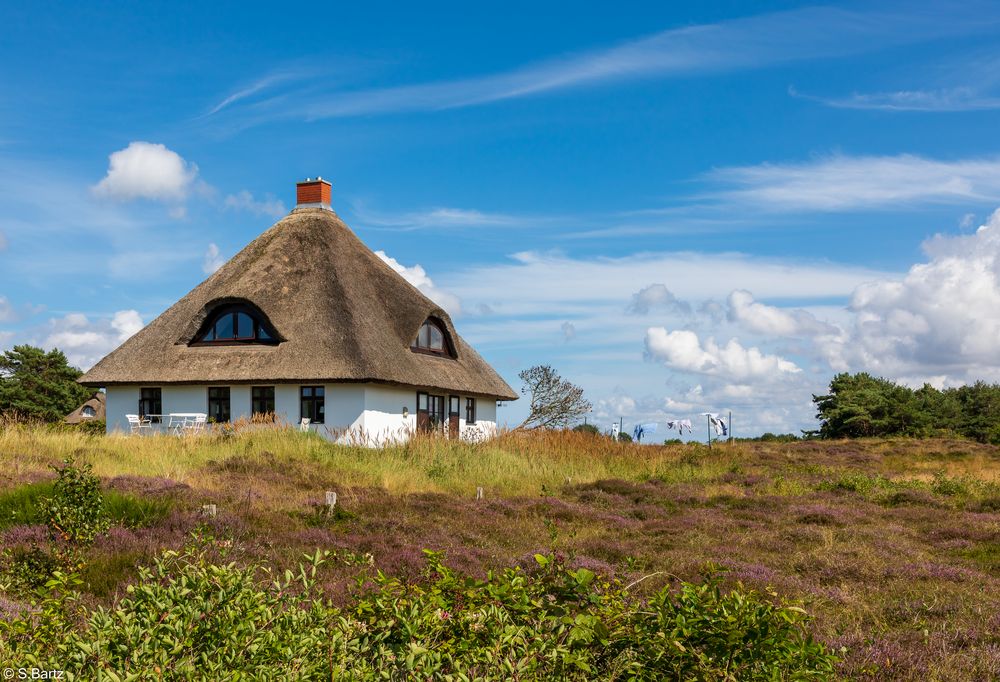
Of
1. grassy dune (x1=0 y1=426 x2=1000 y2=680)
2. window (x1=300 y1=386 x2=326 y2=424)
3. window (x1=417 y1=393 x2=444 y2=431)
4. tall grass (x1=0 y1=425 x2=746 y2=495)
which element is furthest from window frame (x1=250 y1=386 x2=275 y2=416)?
grassy dune (x1=0 y1=426 x2=1000 y2=680)

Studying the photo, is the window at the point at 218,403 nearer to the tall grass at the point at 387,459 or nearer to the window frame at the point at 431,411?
the tall grass at the point at 387,459

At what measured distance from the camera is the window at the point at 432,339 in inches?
1198

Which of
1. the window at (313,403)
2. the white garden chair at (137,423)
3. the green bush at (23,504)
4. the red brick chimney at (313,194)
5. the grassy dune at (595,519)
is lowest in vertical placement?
the grassy dune at (595,519)

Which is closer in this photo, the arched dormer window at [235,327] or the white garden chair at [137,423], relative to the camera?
the white garden chair at [137,423]

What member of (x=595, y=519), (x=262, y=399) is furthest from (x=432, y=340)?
(x=595, y=519)

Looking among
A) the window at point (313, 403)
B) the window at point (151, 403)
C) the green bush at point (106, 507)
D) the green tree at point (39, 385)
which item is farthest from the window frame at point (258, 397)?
the green tree at point (39, 385)

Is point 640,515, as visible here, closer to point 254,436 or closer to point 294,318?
point 254,436

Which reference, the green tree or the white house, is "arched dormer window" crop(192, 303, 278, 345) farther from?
the green tree

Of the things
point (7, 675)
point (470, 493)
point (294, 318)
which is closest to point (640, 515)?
point (470, 493)

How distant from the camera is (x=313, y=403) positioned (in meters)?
26.7

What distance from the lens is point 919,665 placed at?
539 centimetres

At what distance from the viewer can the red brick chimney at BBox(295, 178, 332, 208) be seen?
33.0m

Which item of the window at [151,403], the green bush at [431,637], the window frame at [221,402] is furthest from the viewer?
the window at [151,403]

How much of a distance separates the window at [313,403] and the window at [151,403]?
5.40 metres
